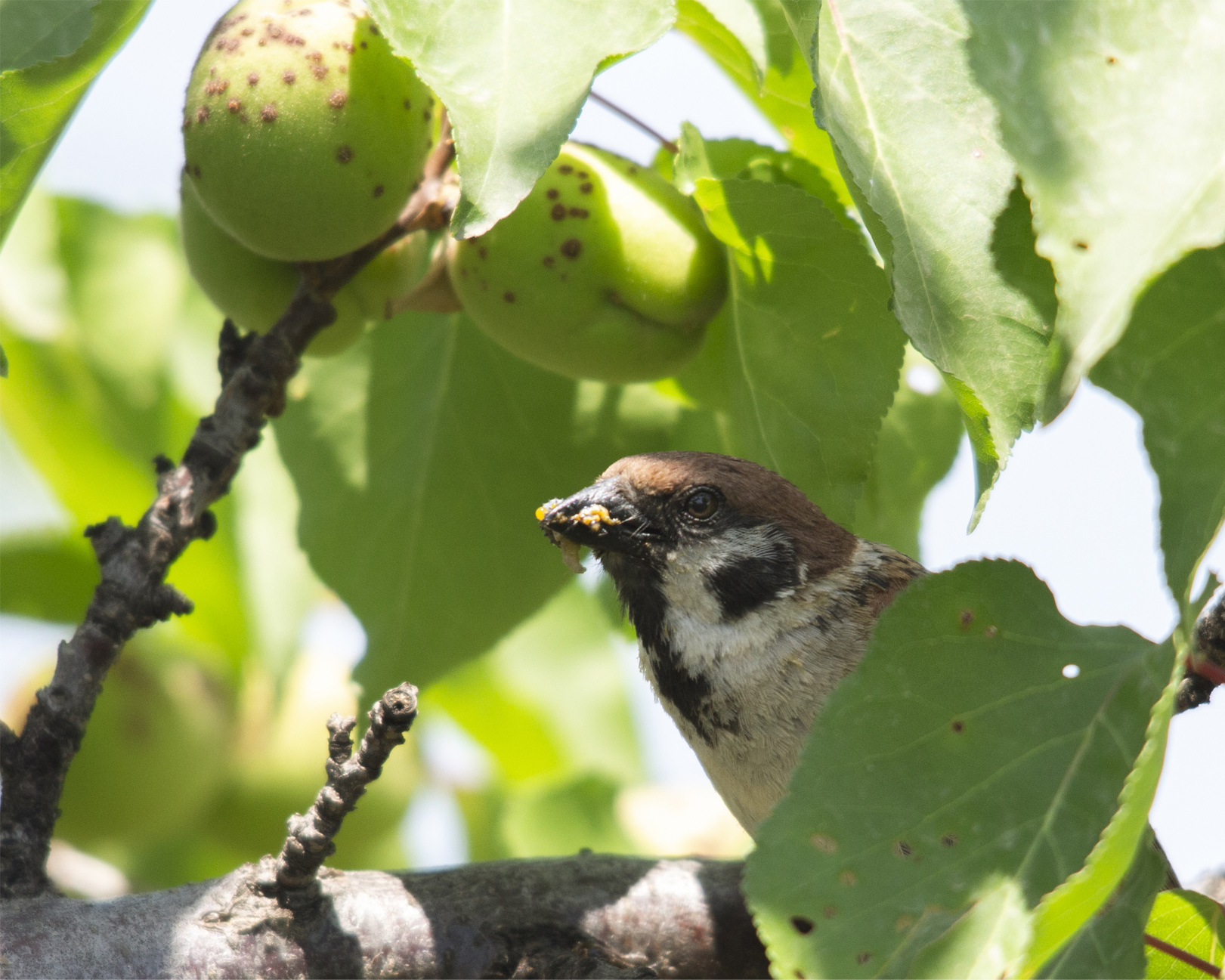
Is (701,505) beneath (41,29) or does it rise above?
beneath

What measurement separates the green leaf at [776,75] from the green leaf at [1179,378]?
3.06ft

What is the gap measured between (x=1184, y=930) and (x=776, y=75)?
71.3 inches

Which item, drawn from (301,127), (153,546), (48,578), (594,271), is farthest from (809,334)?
(48,578)

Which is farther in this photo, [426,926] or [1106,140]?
[426,926]

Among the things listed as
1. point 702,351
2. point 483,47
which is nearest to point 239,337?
point 702,351

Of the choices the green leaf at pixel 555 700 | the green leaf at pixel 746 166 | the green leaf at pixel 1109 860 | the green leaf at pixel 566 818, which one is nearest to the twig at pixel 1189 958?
the green leaf at pixel 1109 860

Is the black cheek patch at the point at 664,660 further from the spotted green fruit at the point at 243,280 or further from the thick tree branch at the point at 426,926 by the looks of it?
the spotted green fruit at the point at 243,280

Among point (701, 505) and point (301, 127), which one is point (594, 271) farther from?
point (701, 505)

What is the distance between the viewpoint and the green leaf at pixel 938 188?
176 cm

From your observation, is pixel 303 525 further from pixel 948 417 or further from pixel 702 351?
pixel 948 417

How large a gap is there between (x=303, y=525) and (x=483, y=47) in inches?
60.0

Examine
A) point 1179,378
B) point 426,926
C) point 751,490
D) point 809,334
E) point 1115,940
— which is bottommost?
point 426,926

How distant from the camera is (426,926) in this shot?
2609 mm

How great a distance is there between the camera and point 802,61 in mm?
2646
